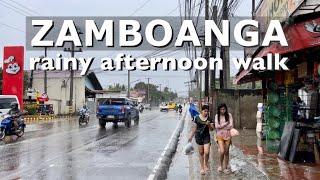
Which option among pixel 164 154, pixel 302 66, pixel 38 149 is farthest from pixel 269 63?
pixel 38 149

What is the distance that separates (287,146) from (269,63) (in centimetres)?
226

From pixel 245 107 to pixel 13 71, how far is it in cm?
1968

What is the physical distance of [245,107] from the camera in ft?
100

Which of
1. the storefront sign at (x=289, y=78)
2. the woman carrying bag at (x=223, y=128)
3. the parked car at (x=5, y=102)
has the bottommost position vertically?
the woman carrying bag at (x=223, y=128)

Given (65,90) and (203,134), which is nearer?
(203,134)

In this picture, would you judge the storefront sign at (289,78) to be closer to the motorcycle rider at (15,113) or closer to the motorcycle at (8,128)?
the motorcycle at (8,128)

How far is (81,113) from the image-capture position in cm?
3859

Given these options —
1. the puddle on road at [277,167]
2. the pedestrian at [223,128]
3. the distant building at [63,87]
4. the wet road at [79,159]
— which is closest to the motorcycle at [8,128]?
the wet road at [79,159]

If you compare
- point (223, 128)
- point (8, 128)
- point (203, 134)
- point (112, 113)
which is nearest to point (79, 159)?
point (203, 134)

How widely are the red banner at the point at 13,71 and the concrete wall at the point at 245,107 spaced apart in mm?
→ 17985

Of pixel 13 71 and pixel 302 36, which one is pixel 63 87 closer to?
pixel 13 71

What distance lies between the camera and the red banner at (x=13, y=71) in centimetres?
4178

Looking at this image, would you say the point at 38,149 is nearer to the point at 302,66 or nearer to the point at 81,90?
the point at 302,66

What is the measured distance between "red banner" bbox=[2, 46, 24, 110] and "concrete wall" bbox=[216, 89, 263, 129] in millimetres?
17985
